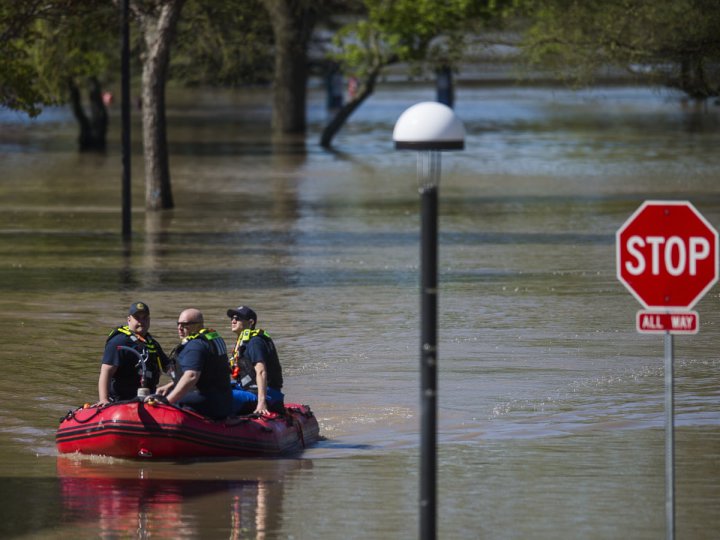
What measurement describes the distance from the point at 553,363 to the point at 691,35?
11.0m

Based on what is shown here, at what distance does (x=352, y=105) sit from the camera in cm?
5325

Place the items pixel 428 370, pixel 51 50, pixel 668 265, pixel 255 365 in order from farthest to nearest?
pixel 51 50, pixel 255 365, pixel 668 265, pixel 428 370

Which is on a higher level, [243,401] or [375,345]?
[243,401]

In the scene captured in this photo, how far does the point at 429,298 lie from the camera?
873 centimetres

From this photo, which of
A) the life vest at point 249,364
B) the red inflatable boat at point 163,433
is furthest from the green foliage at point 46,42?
the red inflatable boat at point 163,433

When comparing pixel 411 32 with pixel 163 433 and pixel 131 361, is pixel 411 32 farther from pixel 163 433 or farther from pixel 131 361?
pixel 163 433

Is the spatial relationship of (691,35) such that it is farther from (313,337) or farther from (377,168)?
(377,168)

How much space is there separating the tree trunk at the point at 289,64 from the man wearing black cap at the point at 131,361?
134 feet

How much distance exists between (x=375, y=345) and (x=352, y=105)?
3436cm

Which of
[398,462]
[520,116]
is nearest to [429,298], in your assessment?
[398,462]

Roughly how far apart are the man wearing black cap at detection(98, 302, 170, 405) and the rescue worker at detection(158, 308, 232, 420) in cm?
30

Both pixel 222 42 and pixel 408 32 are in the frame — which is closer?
pixel 222 42

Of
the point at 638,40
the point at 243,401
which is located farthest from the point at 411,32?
the point at 243,401

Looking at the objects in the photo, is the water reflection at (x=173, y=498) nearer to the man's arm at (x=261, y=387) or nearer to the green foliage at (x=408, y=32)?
the man's arm at (x=261, y=387)
